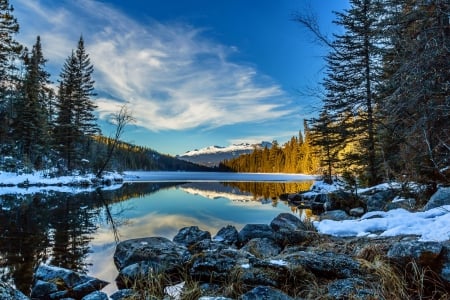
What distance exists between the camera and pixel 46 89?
37.8 meters

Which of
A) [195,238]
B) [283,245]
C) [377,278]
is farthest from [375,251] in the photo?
[195,238]

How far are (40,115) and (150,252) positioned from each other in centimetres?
2940

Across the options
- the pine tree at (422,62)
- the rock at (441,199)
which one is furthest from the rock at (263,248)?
the rock at (441,199)

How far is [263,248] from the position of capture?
18.3ft

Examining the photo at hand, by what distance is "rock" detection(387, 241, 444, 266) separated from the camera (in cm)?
295

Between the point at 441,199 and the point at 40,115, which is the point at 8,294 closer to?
the point at 441,199

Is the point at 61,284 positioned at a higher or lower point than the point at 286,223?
lower

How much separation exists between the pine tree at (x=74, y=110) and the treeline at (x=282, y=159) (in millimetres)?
43620

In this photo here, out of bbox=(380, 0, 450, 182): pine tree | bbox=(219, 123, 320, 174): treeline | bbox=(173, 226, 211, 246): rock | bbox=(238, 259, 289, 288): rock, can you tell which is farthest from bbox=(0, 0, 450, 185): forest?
bbox=(219, 123, 320, 174): treeline

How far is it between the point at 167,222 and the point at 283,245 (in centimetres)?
594

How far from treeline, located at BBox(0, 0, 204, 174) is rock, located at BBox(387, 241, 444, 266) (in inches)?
1076

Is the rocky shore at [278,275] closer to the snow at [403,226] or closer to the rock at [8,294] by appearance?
the rock at [8,294]

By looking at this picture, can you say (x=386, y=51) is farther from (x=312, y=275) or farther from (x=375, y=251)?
(x=312, y=275)

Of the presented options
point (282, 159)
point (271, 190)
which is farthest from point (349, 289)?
point (282, 159)
